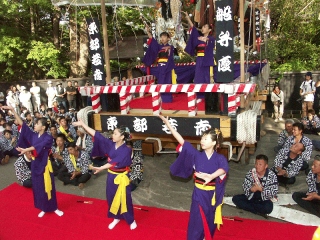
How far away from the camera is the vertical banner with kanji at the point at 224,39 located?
420 centimetres

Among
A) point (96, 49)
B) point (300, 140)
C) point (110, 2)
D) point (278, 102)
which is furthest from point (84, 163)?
point (278, 102)

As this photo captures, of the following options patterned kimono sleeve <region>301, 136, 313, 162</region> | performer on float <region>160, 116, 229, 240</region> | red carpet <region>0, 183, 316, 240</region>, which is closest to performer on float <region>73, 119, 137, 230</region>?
red carpet <region>0, 183, 316, 240</region>

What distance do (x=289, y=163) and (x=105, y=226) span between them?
3.30 metres

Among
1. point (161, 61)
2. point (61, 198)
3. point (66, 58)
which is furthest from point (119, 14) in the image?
point (61, 198)

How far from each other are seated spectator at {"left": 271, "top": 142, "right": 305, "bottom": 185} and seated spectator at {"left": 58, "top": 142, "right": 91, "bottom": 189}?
143 inches

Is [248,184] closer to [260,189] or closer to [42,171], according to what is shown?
[260,189]

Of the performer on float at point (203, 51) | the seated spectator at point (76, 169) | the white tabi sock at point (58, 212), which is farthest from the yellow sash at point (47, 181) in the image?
the performer on float at point (203, 51)

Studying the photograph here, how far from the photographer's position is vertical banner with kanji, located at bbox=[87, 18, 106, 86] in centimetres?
523

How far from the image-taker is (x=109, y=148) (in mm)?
3709

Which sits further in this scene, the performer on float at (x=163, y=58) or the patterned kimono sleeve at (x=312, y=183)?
the performer on float at (x=163, y=58)

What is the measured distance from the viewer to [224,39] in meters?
4.30

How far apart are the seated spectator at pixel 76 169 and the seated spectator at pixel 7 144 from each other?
2.65m

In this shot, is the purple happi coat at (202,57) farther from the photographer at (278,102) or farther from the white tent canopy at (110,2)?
the photographer at (278,102)

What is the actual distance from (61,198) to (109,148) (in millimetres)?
1790
